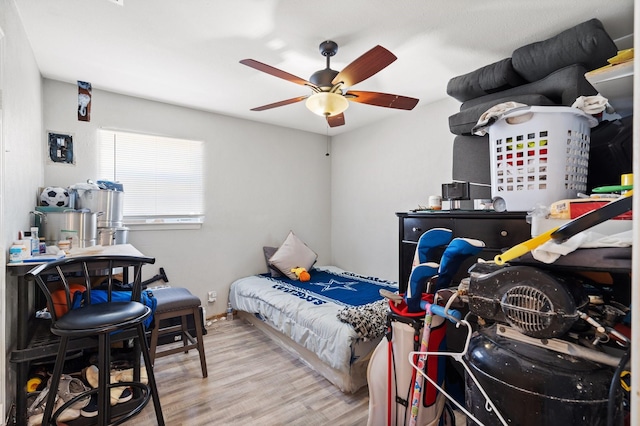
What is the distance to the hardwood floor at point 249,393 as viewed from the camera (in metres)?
1.84

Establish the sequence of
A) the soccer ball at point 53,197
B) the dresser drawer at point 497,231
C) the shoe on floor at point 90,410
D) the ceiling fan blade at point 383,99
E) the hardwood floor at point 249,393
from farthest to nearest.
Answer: the soccer ball at point 53,197
the ceiling fan blade at point 383,99
the hardwood floor at point 249,393
the shoe on floor at point 90,410
the dresser drawer at point 497,231

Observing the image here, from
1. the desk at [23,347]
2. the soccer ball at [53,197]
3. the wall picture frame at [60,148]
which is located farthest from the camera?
the wall picture frame at [60,148]

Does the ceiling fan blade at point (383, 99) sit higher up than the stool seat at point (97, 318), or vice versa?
the ceiling fan blade at point (383, 99)

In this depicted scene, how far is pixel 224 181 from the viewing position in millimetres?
3615

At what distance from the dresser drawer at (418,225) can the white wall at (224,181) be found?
2411 millimetres

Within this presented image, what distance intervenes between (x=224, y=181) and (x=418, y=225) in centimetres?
256

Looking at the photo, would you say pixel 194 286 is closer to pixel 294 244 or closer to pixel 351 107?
pixel 294 244

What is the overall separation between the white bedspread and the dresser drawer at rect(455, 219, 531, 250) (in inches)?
42.1

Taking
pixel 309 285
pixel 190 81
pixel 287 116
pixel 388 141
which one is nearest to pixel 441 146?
pixel 388 141

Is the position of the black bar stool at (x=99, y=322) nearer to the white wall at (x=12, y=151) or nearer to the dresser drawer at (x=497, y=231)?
the white wall at (x=12, y=151)

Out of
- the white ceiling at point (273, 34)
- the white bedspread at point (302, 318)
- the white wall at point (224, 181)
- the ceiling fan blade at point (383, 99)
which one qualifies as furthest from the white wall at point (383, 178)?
the white bedspread at point (302, 318)

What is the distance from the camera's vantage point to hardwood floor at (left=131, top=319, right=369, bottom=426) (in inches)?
72.4

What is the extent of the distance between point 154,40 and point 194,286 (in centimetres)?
240

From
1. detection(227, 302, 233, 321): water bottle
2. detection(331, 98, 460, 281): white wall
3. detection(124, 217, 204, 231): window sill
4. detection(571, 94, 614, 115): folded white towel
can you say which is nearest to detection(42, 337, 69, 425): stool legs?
detection(124, 217, 204, 231): window sill
